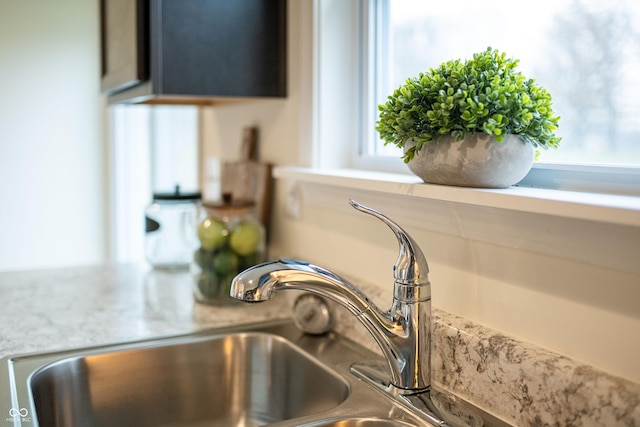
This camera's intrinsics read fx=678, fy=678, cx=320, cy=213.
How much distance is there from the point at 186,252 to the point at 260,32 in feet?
2.25

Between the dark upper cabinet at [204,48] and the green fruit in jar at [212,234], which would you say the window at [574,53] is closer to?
the dark upper cabinet at [204,48]

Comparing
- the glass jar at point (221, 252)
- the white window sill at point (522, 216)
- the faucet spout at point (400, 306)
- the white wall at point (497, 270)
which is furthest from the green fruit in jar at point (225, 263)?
the faucet spout at point (400, 306)

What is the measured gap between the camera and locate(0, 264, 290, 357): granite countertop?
1.31 m

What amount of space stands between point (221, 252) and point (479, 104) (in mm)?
801

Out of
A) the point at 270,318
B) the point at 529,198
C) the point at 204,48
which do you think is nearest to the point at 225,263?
the point at 270,318

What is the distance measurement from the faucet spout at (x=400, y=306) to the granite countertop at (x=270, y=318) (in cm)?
5

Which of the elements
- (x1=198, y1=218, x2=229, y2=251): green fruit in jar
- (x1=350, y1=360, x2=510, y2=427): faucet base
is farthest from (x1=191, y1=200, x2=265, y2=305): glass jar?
(x1=350, y1=360, x2=510, y2=427): faucet base

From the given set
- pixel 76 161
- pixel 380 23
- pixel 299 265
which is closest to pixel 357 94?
pixel 380 23

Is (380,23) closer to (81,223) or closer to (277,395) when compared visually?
(277,395)

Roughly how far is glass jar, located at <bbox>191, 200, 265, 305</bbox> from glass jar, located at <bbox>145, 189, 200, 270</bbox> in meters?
0.35

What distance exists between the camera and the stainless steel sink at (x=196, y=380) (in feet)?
3.74

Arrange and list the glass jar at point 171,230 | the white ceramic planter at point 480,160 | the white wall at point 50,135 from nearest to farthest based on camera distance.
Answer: the white ceramic planter at point 480,160 → the glass jar at point 171,230 → the white wall at point 50,135

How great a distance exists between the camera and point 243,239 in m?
1.52

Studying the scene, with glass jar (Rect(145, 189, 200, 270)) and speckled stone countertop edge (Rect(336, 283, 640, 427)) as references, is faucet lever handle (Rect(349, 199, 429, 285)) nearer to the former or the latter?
speckled stone countertop edge (Rect(336, 283, 640, 427))
